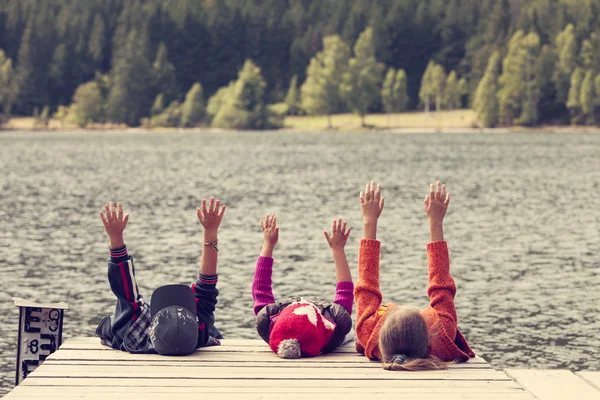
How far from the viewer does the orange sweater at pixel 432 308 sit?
799 centimetres

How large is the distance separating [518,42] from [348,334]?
6346 inches

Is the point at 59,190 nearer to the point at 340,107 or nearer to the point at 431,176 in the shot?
the point at 431,176

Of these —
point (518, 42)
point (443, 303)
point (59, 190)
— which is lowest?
point (59, 190)

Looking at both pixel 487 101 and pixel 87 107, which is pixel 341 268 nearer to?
pixel 487 101

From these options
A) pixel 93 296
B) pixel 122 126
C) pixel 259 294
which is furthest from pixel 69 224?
pixel 122 126

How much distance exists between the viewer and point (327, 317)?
857 centimetres

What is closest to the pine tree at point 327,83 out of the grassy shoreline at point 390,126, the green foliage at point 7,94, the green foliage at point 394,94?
the grassy shoreline at point 390,126

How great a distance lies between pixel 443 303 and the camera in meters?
8.07

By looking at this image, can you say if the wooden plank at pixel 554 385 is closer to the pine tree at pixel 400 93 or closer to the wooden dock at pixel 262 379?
the wooden dock at pixel 262 379

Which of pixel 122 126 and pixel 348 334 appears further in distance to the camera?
pixel 122 126

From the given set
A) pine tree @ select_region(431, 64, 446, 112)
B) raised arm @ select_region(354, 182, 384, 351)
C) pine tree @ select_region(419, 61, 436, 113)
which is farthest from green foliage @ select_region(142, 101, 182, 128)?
raised arm @ select_region(354, 182, 384, 351)

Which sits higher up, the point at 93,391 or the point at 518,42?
the point at 518,42

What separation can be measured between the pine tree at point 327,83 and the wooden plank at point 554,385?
16635cm

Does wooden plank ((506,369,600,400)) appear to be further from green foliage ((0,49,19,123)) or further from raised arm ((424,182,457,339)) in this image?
green foliage ((0,49,19,123))
